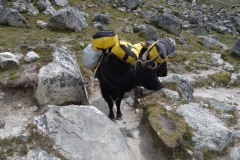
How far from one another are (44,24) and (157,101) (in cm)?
968

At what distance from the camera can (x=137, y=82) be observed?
6.75 metres

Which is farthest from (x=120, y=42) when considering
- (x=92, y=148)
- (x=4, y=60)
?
(x=4, y=60)

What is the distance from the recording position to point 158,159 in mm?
6375

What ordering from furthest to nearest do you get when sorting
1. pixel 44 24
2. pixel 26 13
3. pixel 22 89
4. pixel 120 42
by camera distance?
pixel 26 13
pixel 44 24
pixel 22 89
pixel 120 42

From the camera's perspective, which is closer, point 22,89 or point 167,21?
point 22,89

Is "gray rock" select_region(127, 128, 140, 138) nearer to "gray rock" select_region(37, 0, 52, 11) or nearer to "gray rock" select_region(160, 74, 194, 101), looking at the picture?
"gray rock" select_region(160, 74, 194, 101)

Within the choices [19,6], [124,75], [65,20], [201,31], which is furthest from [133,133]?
[201,31]

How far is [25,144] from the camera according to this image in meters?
5.07

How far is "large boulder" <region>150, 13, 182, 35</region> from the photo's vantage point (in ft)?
68.2

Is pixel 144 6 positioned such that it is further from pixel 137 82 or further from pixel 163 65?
pixel 137 82

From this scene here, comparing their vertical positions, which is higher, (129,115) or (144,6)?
(129,115)

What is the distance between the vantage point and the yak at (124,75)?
21.6ft

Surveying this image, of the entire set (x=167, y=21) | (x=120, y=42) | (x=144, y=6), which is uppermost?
(x=120, y=42)

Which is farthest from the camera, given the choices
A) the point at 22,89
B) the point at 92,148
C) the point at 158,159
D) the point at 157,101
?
the point at 157,101
